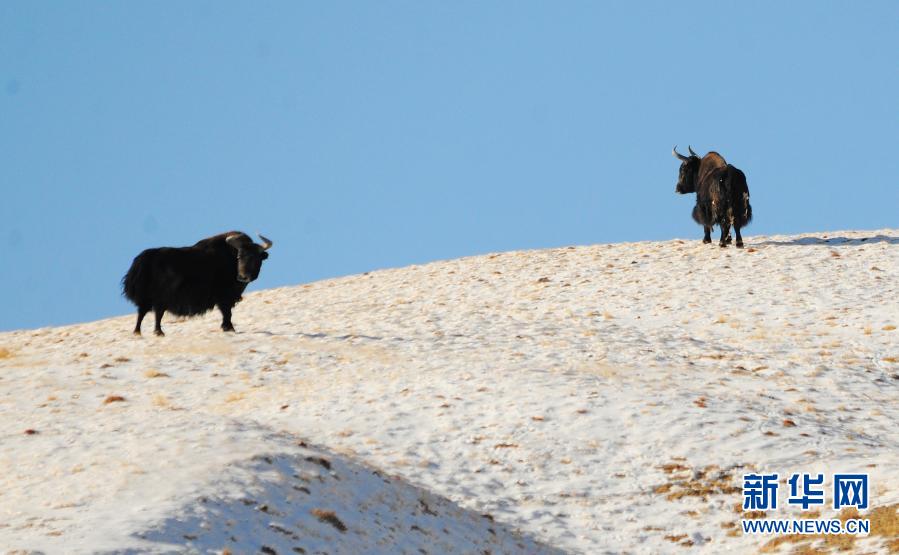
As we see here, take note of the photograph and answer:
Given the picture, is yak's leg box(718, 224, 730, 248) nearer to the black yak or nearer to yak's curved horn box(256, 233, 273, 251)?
the black yak

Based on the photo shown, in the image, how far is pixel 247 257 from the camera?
27406mm

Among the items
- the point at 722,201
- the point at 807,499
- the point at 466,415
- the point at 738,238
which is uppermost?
the point at 722,201

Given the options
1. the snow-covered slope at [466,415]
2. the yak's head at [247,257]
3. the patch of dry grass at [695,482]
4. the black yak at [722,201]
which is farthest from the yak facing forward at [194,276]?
the black yak at [722,201]

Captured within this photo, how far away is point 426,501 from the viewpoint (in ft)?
53.0

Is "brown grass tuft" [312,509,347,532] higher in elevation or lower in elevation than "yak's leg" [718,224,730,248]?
lower

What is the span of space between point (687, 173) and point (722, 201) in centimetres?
417

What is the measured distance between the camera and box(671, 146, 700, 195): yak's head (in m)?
38.9

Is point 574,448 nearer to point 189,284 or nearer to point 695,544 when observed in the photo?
point 695,544

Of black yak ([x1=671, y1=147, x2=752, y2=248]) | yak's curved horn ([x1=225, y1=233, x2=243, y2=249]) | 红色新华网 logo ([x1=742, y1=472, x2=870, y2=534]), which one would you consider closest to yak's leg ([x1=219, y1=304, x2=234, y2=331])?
yak's curved horn ([x1=225, y1=233, x2=243, y2=249])

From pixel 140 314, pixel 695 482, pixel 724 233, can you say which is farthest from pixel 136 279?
pixel 724 233

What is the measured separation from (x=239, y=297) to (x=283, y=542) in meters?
14.7

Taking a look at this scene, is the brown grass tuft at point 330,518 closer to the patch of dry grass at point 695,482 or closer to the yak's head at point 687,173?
the patch of dry grass at point 695,482

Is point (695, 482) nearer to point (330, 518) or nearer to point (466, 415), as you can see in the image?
point (466, 415)

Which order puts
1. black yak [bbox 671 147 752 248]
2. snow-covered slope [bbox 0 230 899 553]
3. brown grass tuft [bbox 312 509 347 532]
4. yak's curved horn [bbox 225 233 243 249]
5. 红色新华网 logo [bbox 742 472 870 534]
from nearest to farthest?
brown grass tuft [bbox 312 509 347 532], snow-covered slope [bbox 0 230 899 553], 红色新华网 logo [bbox 742 472 870 534], yak's curved horn [bbox 225 233 243 249], black yak [bbox 671 147 752 248]
